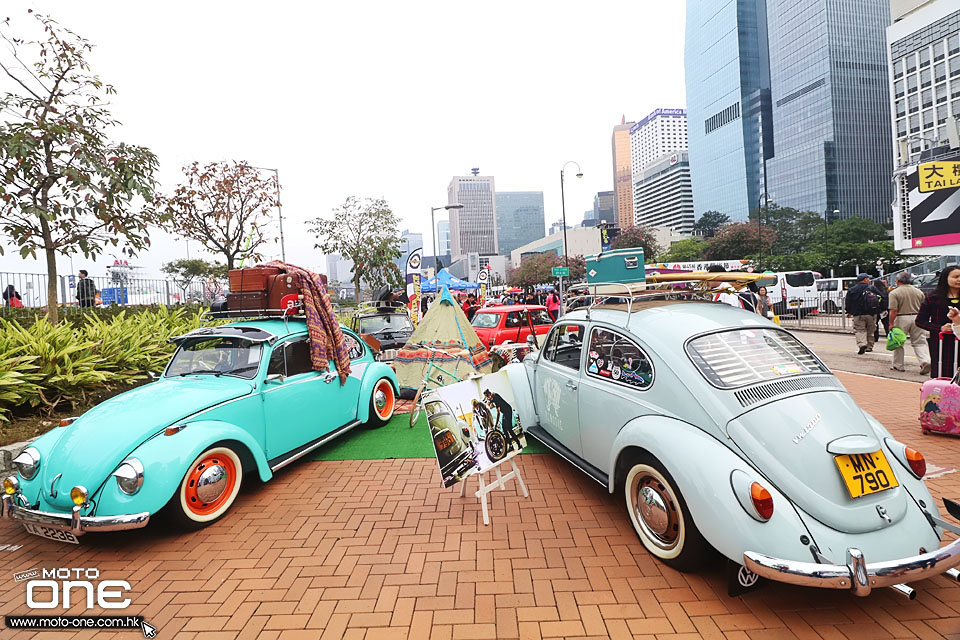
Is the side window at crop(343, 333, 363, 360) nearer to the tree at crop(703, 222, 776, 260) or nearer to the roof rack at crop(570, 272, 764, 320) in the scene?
the roof rack at crop(570, 272, 764, 320)

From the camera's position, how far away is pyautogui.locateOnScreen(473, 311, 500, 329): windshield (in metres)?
10.6

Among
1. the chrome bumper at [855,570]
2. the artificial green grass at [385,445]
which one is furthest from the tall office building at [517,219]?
the chrome bumper at [855,570]

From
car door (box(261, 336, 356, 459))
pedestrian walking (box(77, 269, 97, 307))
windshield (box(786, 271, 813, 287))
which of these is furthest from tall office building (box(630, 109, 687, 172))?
car door (box(261, 336, 356, 459))

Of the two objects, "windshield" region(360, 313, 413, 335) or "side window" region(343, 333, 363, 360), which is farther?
"windshield" region(360, 313, 413, 335)

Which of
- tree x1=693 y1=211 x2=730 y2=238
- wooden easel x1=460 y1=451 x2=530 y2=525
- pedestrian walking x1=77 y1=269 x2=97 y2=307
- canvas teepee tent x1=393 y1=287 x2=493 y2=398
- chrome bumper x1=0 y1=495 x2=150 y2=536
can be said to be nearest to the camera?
chrome bumper x1=0 y1=495 x2=150 y2=536

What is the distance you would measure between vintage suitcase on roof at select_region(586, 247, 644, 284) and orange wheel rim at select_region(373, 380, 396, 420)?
3.37 m

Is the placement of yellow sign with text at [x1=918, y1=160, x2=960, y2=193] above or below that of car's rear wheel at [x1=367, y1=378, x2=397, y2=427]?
above

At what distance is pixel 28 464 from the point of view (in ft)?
11.9

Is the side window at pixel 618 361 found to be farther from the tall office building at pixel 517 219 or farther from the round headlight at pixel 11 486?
the tall office building at pixel 517 219

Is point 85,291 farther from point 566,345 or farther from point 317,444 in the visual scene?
point 566,345

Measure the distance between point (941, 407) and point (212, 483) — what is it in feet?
24.8

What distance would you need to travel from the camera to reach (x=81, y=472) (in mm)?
3484

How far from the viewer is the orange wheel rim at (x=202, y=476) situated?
3.91 metres

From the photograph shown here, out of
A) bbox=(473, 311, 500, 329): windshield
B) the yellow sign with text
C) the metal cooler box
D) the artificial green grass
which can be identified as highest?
the yellow sign with text
